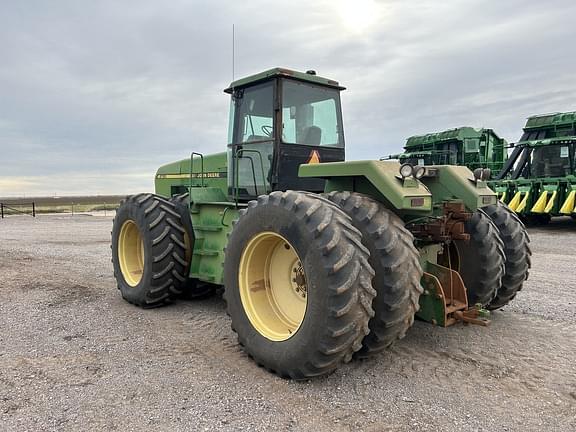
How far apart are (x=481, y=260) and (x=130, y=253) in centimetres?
434

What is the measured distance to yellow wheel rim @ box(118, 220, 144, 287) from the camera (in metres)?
6.39

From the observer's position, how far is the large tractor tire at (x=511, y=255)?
507 cm

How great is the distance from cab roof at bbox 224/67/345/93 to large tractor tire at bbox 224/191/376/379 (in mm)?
1758

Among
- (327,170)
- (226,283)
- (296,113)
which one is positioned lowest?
(226,283)

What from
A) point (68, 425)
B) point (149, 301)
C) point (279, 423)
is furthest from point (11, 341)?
point (279, 423)

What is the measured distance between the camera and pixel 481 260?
4715 mm

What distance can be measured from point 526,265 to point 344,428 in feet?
10.1

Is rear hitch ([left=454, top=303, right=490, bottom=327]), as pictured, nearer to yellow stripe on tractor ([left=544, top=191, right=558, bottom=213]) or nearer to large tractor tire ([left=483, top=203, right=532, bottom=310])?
large tractor tire ([left=483, top=203, right=532, bottom=310])

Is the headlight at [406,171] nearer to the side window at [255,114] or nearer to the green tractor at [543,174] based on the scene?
the side window at [255,114]

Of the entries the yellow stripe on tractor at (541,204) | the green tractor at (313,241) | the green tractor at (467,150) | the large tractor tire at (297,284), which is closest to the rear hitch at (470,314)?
the green tractor at (313,241)

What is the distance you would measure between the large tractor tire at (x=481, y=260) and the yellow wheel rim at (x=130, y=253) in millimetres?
3869

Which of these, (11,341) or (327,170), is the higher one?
(327,170)

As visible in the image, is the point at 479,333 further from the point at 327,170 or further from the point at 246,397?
the point at 246,397

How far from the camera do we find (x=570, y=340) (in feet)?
15.0
